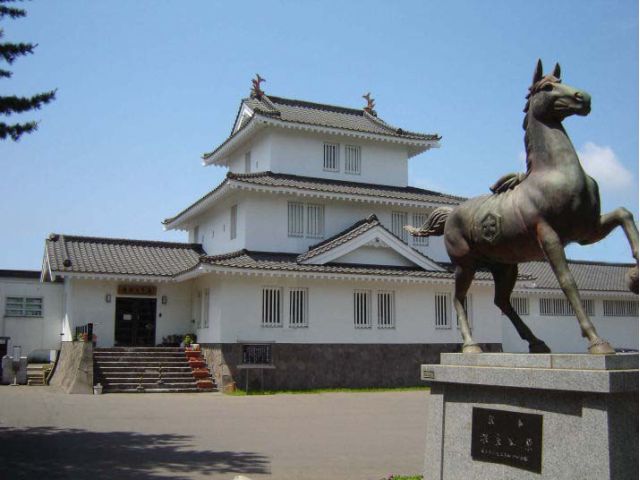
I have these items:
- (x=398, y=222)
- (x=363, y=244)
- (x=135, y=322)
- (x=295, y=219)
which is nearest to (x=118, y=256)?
(x=135, y=322)

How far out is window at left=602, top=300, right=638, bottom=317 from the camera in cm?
3730

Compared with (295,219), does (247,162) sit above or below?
above

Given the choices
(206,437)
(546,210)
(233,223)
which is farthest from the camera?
(233,223)

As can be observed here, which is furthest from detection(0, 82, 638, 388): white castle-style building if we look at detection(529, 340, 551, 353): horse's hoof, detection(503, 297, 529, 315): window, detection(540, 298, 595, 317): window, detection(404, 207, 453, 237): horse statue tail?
detection(529, 340, 551, 353): horse's hoof

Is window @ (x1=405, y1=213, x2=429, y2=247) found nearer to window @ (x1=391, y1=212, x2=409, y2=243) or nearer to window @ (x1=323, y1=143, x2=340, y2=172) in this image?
window @ (x1=391, y1=212, x2=409, y2=243)

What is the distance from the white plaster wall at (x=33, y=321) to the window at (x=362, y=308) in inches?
616

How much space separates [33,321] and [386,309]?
17865 mm

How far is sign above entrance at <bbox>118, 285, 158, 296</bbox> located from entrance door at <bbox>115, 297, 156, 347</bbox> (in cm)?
32

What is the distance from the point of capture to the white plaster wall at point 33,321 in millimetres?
31844

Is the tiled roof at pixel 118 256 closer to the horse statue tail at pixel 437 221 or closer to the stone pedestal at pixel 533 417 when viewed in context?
the horse statue tail at pixel 437 221

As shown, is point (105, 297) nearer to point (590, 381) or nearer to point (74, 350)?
point (74, 350)

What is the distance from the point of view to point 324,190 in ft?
86.2

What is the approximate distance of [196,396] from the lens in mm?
21906

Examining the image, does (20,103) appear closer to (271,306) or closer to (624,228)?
(624,228)
